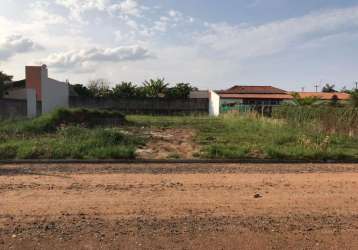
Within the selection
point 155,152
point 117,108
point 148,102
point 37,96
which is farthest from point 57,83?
point 155,152

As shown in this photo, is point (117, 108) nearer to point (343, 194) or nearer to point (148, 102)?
point (148, 102)

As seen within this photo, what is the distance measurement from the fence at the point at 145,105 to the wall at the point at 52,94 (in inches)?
110

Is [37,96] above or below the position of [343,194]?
above

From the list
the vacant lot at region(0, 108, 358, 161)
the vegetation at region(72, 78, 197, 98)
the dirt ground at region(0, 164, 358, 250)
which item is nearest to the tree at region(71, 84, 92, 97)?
the vegetation at region(72, 78, 197, 98)

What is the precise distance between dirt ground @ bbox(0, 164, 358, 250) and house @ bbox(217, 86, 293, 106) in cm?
4234

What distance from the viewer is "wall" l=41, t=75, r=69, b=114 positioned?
34.4m

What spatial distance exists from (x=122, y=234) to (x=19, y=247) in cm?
111

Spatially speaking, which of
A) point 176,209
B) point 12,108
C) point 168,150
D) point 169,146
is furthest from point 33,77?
point 176,209

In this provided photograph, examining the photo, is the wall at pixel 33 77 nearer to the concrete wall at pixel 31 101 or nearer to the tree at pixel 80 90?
the concrete wall at pixel 31 101

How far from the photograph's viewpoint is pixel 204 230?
5008mm

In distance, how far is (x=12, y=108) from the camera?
94.4 feet

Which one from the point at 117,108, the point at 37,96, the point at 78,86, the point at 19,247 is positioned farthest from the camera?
the point at 78,86

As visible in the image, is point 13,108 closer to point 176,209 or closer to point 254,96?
point 176,209

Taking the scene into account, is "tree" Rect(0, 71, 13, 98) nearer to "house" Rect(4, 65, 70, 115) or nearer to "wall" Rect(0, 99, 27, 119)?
"house" Rect(4, 65, 70, 115)
